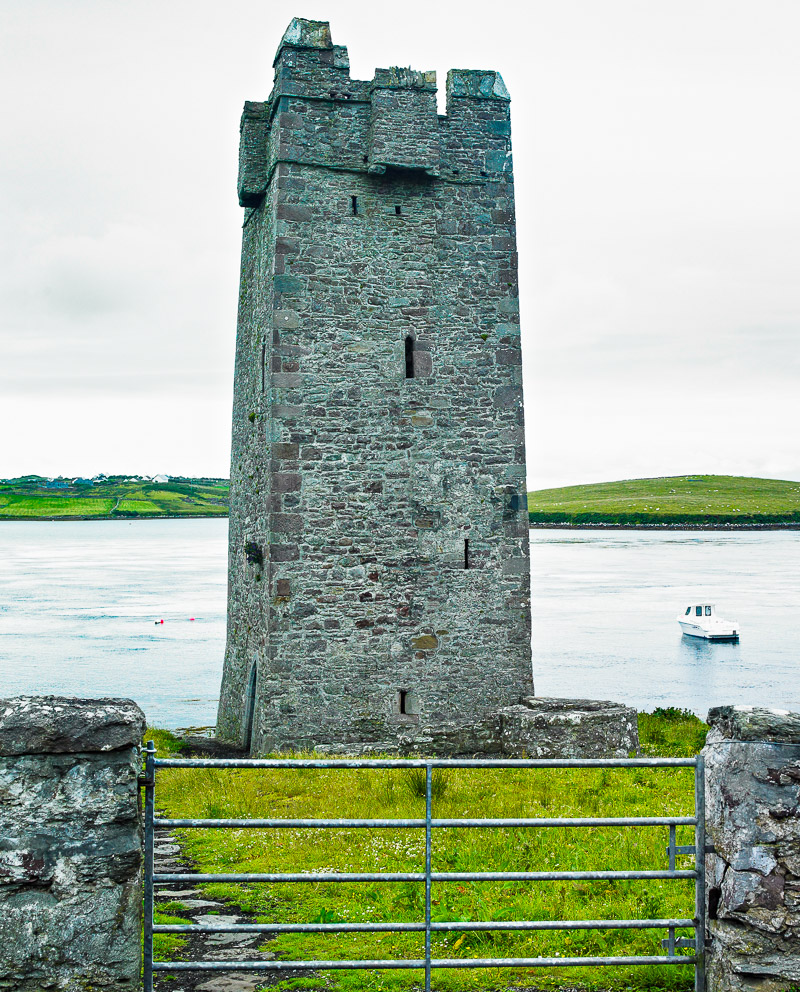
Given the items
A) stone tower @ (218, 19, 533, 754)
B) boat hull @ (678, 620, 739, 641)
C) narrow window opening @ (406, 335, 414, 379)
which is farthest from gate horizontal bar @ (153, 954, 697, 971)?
boat hull @ (678, 620, 739, 641)

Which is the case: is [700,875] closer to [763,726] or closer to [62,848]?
[763,726]

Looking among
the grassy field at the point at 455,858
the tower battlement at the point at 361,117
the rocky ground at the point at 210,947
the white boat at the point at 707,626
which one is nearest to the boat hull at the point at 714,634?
the white boat at the point at 707,626

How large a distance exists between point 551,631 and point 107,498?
147444mm

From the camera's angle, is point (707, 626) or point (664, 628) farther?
point (664, 628)

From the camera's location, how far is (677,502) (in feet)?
537

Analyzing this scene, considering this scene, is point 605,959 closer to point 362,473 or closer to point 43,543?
point 362,473

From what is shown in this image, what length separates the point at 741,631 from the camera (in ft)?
183

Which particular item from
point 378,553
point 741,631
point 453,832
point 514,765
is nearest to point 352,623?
point 378,553

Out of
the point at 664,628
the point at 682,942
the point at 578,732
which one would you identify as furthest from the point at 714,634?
the point at 682,942

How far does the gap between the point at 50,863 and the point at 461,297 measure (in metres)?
13.4

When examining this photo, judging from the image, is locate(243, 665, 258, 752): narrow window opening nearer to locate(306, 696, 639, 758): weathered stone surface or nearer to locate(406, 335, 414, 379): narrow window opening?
locate(306, 696, 639, 758): weathered stone surface

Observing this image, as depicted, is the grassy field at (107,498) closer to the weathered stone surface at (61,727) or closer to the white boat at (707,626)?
the white boat at (707,626)

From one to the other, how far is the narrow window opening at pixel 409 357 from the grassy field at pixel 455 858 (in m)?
6.40

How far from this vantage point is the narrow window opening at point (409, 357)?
1742 cm
